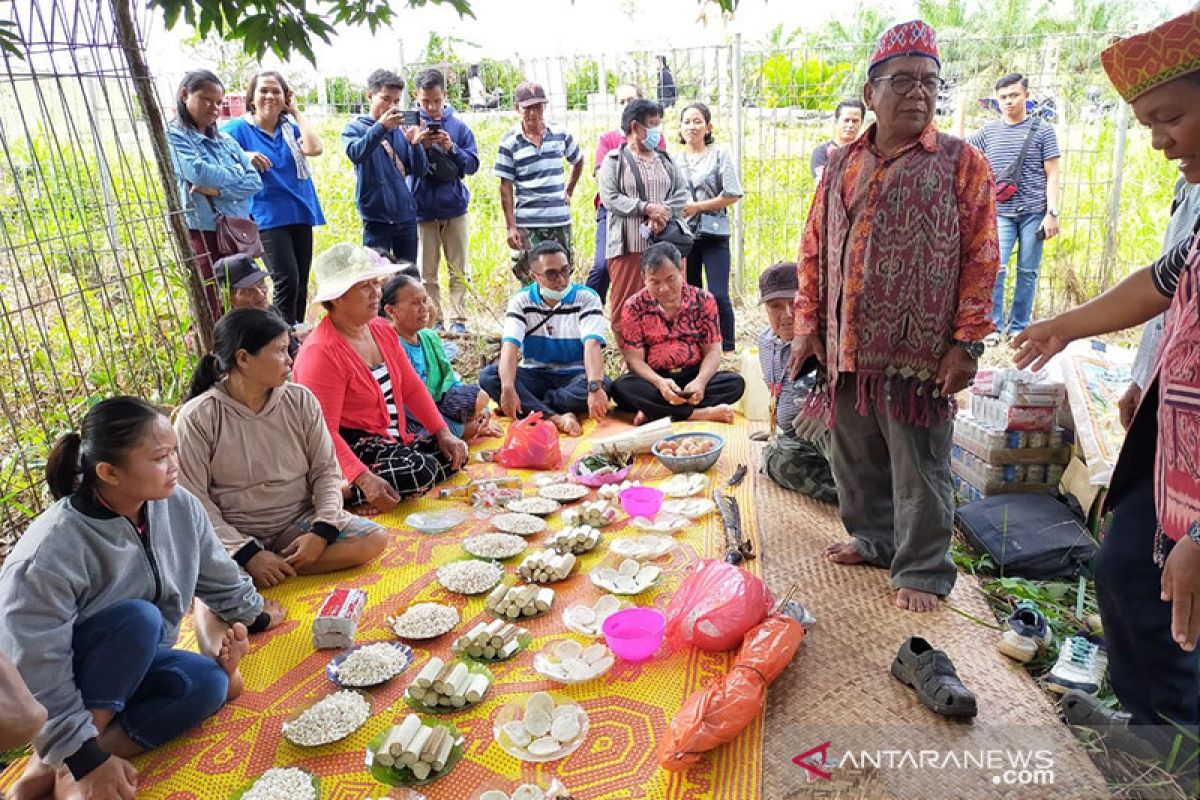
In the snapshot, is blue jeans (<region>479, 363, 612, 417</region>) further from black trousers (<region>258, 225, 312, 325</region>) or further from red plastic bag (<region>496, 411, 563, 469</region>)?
black trousers (<region>258, 225, 312, 325</region>)

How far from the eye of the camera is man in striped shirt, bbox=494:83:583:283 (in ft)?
18.9

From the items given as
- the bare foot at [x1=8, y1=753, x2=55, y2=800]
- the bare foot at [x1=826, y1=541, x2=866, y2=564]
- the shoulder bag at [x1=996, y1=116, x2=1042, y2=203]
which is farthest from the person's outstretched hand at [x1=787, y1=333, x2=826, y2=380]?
the shoulder bag at [x1=996, y1=116, x2=1042, y2=203]

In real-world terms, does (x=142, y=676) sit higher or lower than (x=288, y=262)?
lower

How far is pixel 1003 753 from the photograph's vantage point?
1978 mm

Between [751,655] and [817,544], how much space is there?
1028 mm

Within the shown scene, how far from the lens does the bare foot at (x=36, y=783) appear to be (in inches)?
71.9

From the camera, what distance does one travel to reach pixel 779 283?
348 centimetres

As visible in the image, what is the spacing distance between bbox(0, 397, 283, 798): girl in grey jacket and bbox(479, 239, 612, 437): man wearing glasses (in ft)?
7.96

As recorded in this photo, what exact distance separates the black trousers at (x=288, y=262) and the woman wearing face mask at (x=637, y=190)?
1907 millimetres

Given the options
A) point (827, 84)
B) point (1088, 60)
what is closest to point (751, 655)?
point (827, 84)

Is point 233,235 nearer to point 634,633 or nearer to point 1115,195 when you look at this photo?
point 634,633

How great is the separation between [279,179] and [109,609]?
344 cm

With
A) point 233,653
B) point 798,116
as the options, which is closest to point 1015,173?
point 798,116

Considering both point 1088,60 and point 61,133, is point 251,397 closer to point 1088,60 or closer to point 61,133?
point 61,133
